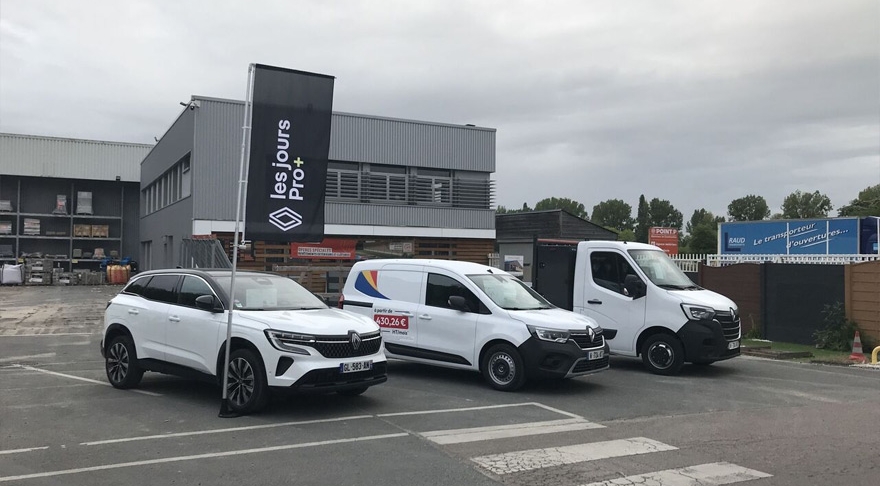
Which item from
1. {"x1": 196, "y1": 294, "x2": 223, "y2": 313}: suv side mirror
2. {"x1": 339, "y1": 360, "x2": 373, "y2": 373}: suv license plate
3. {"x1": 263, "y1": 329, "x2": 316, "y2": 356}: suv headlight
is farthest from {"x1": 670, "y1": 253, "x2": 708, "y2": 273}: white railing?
{"x1": 196, "y1": 294, "x2": 223, "y2": 313}: suv side mirror

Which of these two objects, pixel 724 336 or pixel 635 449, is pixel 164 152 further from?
pixel 635 449

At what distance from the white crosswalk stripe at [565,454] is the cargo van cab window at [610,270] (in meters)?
5.59

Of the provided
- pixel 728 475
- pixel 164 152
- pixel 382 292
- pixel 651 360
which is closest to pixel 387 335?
pixel 382 292

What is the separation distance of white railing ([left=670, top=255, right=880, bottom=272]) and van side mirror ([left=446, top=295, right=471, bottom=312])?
951 centimetres

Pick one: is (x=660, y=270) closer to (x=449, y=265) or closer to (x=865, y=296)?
(x=449, y=265)

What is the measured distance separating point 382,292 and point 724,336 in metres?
5.62

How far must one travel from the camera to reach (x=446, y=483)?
5641 millimetres

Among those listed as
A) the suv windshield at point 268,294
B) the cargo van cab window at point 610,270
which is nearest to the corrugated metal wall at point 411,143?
the cargo van cab window at point 610,270

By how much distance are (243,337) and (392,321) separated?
11.6 feet

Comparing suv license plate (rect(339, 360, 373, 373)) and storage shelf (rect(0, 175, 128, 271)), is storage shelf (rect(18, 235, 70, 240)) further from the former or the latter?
suv license plate (rect(339, 360, 373, 373))

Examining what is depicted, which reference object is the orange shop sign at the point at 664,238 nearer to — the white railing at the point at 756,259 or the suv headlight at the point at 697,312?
the white railing at the point at 756,259

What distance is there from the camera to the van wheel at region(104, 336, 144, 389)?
9438 millimetres

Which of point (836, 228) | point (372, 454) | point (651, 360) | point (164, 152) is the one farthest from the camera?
point (164, 152)

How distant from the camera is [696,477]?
19.5 feet
